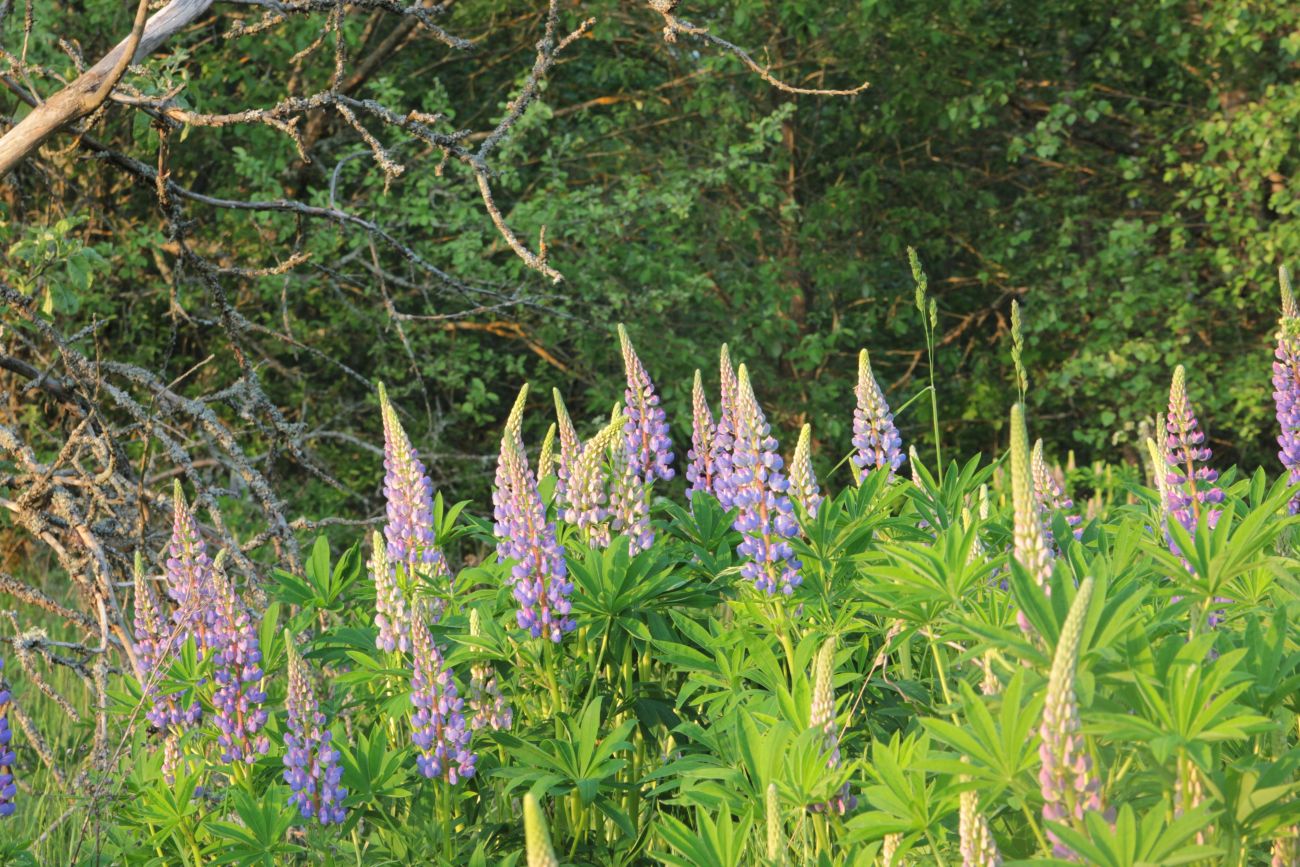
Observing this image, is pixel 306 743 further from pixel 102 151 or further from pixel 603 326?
pixel 603 326

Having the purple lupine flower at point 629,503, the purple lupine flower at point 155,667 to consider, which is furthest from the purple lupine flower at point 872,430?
the purple lupine flower at point 155,667

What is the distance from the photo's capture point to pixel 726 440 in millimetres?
3369

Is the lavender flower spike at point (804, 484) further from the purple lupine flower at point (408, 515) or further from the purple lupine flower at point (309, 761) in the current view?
the purple lupine flower at point (309, 761)

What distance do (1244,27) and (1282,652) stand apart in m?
8.96

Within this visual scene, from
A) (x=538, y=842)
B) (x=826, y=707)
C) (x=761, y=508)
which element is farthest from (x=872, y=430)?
(x=538, y=842)

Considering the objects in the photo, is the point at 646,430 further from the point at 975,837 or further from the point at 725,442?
the point at 975,837

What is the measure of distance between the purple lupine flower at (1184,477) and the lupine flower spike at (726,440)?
92 cm

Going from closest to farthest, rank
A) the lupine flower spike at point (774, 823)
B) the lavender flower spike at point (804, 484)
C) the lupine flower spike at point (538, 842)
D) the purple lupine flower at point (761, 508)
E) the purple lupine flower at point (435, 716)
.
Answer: the lupine flower spike at point (538, 842)
the lupine flower spike at point (774, 823)
the purple lupine flower at point (435, 716)
the purple lupine flower at point (761, 508)
the lavender flower spike at point (804, 484)

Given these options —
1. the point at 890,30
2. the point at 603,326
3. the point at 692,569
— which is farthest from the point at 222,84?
the point at 692,569

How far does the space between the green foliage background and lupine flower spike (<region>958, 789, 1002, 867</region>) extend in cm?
614

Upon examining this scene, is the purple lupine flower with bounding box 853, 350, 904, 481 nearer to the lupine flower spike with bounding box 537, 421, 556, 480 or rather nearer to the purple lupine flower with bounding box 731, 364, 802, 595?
the purple lupine flower with bounding box 731, 364, 802, 595

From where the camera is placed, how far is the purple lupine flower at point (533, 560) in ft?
9.27

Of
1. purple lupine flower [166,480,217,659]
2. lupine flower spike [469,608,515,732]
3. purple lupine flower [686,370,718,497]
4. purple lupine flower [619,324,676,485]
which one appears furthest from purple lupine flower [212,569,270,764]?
purple lupine flower [686,370,718,497]

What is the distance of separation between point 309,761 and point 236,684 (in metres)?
0.42
